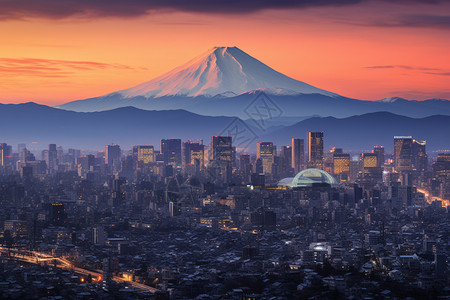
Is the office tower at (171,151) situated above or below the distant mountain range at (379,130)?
below

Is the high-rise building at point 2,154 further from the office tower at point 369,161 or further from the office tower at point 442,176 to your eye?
the office tower at point 442,176

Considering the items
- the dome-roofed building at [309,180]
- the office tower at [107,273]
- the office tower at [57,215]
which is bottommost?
the office tower at [107,273]

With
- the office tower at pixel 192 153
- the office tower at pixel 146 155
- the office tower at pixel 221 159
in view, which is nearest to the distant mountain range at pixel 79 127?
the office tower at pixel 146 155

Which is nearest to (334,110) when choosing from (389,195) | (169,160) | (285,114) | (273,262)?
(285,114)

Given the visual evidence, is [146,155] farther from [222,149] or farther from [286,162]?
[286,162]

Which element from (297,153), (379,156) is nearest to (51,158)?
(297,153)

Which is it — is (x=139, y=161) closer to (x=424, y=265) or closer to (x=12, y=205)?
(x=12, y=205)

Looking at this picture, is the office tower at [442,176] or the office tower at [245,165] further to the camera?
the office tower at [245,165]
